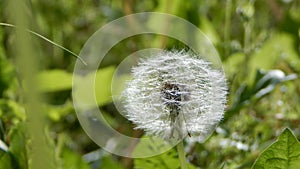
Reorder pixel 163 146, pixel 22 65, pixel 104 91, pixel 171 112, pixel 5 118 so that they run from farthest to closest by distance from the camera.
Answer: pixel 104 91
pixel 5 118
pixel 163 146
pixel 171 112
pixel 22 65

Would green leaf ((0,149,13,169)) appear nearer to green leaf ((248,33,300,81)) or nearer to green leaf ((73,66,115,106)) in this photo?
green leaf ((73,66,115,106))

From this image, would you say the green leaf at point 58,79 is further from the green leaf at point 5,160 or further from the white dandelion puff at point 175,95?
the white dandelion puff at point 175,95

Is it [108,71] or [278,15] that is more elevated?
[278,15]

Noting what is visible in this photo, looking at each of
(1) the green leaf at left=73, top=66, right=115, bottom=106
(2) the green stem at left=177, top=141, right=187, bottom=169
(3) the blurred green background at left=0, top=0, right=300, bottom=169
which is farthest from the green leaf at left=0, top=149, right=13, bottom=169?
(1) the green leaf at left=73, top=66, right=115, bottom=106

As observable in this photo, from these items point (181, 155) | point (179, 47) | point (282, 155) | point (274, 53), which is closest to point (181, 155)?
point (181, 155)

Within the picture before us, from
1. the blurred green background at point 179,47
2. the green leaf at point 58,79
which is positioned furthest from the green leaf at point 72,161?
the green leaf at point 58,79

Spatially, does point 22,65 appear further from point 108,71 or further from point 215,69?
point 108,71

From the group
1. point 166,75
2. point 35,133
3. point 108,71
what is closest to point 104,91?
point 108,71
